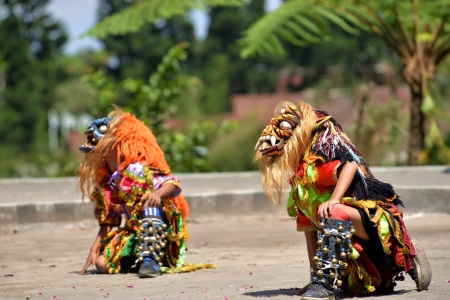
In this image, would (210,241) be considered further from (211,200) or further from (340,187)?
(340,187)

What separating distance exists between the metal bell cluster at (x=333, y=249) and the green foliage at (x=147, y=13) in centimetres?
1188

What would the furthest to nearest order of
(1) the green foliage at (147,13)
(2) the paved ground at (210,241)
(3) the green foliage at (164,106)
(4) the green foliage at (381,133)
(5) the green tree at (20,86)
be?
1. (5) the green tree at (20,86)
2. (4) the green foliage at (381,133)
3. (1) the green foliage at (147,13)
4. (3) the green foliage at (164,106)
5. (2) the paved ground at (210,241)

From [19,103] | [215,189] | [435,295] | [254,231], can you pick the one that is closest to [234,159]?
[215,189]

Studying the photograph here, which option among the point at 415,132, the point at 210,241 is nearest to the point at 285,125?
the point at 210,241

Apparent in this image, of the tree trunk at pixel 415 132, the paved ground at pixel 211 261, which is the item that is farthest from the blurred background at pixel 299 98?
the paved ground at pixel 211 261

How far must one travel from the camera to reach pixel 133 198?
8250 mm

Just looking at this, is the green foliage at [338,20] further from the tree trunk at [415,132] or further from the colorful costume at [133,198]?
the colorful costume at [133,198]

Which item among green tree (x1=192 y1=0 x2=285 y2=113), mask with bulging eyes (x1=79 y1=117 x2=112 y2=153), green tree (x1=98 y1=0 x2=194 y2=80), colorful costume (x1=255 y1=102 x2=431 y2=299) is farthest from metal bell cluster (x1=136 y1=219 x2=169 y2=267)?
green tree (x1=98 y1=0 x2=194 y2=80)

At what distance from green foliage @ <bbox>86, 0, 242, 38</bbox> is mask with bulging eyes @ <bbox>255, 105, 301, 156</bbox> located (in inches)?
446

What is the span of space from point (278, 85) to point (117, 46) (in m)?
12.4

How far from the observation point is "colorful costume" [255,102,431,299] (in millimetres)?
6344

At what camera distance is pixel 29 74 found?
63.1 m

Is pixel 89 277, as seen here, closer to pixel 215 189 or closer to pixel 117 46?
pixel 215 189

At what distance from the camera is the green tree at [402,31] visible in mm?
16828
